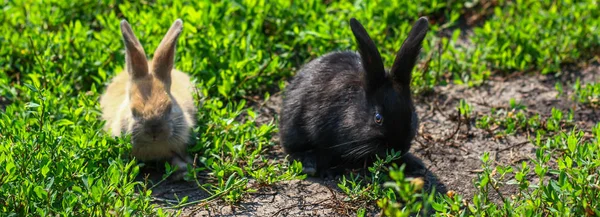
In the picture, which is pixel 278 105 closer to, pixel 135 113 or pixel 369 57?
pixel 369 57

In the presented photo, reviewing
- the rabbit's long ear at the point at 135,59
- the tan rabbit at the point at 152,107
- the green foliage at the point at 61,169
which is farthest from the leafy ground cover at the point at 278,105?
the rabbit's long ear at the point at 135,59

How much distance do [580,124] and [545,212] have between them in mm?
1762

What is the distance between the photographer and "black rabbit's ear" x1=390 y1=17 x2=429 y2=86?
5.38 m

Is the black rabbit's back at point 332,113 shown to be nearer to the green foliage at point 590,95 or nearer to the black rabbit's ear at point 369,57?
the black rabbit's ear at point 369,57

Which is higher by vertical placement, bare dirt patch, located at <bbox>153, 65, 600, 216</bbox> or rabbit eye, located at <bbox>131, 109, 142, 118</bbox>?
rabbit eye, located at <bbox>131, 109, 142, 118</bbox>

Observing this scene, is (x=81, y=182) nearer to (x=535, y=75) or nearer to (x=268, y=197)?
(x=268, y=197)

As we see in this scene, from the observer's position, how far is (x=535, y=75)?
23.1 feet

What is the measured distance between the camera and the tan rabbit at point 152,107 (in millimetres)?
5301

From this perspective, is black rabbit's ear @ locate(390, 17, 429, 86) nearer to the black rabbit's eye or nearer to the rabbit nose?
the black rabbit's eye

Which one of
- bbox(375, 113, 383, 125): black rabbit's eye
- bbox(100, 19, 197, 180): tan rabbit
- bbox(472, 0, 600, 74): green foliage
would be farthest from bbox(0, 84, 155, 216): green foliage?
bbox(472, 0, 600, 74): green foliage

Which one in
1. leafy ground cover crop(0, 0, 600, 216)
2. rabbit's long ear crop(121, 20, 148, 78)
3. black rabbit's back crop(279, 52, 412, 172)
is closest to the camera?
leafy ground cover crop(0, 0, 600, 216)

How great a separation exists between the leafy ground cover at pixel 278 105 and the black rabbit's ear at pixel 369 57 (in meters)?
0.59

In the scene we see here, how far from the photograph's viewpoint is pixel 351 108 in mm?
5543

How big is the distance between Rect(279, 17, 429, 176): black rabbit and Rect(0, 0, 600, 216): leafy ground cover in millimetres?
190
